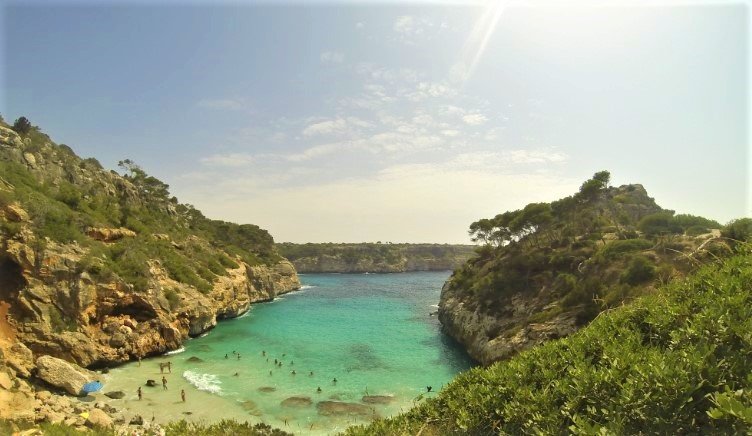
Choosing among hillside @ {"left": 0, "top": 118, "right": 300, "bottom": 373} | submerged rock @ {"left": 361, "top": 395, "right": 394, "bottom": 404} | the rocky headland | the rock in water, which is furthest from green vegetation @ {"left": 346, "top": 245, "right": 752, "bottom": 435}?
hillside @ {"left": 0, "top": 118, "right": 300, "bottom": 373}

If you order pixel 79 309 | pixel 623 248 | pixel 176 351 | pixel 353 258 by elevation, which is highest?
pixel 623 248

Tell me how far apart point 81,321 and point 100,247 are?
9.50m

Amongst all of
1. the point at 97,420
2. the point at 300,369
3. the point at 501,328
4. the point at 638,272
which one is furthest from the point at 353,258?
the point at 97,420

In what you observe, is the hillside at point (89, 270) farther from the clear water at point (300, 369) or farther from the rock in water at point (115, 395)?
the rock in water at point (115, 395)

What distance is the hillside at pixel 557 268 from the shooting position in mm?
30781

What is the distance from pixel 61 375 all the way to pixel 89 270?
40.6 feet

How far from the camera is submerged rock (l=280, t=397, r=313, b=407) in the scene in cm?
2588

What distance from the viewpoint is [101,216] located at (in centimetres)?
4494

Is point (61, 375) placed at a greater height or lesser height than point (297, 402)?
greater

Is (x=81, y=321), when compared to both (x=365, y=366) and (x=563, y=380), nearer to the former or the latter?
(x=365, y=366)

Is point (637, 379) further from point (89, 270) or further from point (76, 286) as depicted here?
point (89, 270)

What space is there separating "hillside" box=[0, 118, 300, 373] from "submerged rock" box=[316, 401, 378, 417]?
21294 mm

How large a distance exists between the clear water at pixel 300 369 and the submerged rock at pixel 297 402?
246mm

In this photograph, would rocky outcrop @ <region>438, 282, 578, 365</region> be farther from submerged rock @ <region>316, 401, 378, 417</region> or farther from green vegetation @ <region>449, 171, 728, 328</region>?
submerged rock @ <region>316, 401, 378, 417</region>
